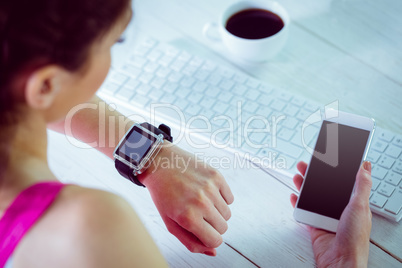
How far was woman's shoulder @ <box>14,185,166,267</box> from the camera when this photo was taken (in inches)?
18.8

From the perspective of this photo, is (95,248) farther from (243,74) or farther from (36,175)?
(243,74)

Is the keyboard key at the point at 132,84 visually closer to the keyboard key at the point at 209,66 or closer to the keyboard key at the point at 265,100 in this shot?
the keyboard key at the point at 209,66

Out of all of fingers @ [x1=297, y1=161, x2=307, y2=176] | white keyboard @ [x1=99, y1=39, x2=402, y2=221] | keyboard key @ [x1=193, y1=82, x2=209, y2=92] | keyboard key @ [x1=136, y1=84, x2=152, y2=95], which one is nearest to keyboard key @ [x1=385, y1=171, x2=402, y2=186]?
white keyboard @ [x1=99, y1=39, x2=402, y2=221]

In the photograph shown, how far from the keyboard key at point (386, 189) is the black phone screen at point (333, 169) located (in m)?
0.04

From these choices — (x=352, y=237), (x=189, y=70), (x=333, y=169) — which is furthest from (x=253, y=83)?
(x=352, y=237)

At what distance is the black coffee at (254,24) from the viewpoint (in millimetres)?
877

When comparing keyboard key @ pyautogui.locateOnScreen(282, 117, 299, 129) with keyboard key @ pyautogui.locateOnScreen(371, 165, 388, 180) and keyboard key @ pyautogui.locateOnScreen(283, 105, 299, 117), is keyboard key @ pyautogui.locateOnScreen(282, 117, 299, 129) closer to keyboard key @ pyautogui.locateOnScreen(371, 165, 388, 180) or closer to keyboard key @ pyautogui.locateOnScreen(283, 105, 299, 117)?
keyboard key @ pyautogui.locateOnScreen(283, 105, 299, 117)

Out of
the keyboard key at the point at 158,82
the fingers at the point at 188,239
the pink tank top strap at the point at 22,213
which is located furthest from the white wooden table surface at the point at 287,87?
the pink tank top strap at the point at 22,213

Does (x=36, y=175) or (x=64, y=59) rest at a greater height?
(x=64, y=59)

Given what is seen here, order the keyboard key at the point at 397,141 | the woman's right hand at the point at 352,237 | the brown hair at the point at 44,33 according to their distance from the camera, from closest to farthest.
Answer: the brown hair at the point at 44,33 < the woman's right hand at the point at 352,237 < the keyboard key at the point at 397,141

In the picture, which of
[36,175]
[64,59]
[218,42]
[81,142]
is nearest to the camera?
[64,59]

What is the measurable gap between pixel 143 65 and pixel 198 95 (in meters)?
0.14

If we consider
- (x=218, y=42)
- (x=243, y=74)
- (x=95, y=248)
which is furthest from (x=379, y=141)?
(x=95, y=248)

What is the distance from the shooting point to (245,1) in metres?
0.89
